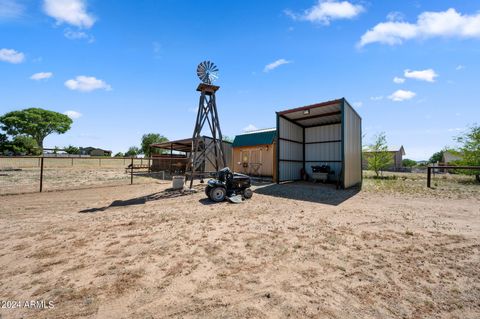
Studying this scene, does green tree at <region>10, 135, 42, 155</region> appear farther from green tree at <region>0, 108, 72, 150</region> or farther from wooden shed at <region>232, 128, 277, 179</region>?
wooden shed at <region>232, 128, 277, 179</region>

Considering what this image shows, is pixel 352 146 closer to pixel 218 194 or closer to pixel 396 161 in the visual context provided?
pixel 218 194

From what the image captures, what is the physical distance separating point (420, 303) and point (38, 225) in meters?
7.30

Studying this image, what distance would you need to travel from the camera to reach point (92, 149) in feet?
221

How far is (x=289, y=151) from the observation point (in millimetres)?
14727

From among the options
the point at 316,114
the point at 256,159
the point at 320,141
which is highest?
the point at 316,114

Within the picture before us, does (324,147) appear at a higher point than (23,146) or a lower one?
lower

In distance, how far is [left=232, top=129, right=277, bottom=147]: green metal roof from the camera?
1645 centimetres

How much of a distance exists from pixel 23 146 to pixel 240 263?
52428mm

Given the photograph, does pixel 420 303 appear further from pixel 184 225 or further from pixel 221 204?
pixel 221 204

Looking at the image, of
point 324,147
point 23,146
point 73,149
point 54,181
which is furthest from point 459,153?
point 73,149

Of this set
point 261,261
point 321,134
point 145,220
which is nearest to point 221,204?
point 145,220

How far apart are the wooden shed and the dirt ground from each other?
33.8 ft

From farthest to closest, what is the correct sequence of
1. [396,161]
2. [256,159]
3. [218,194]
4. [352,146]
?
[396,161], [256,159], [352,146], [218,194]

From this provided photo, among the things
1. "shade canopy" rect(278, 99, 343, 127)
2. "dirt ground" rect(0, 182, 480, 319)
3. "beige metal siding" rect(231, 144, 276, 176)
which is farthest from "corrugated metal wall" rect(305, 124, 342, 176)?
"dirt ground" rect(0, 182, 480, 319)
